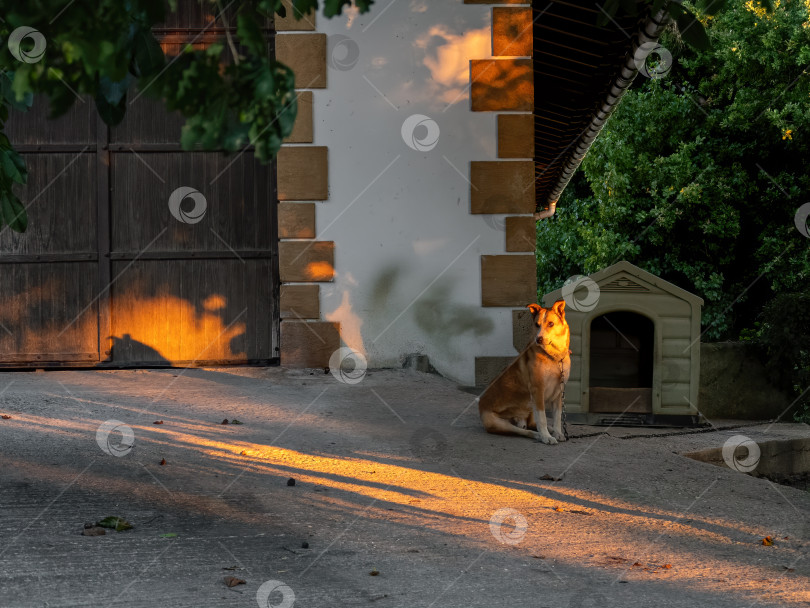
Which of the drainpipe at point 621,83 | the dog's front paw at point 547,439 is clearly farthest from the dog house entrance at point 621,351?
the dog's front paw at point 547,439

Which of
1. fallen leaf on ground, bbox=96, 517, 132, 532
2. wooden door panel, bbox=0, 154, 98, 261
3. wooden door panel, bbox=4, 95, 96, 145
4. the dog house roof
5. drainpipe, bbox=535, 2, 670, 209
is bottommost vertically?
fallen leaf on ground, bbox=96, 517, 132, 532

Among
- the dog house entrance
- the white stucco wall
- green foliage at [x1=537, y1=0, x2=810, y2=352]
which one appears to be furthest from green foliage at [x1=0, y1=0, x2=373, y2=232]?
green foliage at [x1=537, y1=0, x2=810, y2=352]

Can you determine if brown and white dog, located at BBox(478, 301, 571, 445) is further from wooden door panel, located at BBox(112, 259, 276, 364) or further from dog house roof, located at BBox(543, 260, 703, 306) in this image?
wooden door panel, located at BBox(112, 259, 276, 364)

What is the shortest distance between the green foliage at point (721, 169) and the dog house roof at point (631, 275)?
10.7 m

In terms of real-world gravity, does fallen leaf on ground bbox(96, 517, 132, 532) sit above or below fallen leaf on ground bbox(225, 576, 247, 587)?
above

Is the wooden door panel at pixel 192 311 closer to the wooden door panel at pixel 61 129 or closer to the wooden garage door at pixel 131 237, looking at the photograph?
the wooden garage door at pixel 131 237

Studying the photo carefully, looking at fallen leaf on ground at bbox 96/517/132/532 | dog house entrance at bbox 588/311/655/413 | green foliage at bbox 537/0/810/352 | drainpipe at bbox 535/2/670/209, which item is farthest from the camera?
green foliage at bbox 537/0/810/352

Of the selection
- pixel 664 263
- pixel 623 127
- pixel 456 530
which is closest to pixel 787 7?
pixel 623 127

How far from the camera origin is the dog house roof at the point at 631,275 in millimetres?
8758

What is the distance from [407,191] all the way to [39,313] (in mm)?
3647

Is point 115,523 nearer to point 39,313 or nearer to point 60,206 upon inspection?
point 39,313

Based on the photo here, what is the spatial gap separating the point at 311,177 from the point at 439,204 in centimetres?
115

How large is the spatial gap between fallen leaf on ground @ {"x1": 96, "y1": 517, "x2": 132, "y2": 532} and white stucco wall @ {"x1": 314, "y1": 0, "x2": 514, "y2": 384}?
414 centimetres

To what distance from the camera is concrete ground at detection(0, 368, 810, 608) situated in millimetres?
3807
